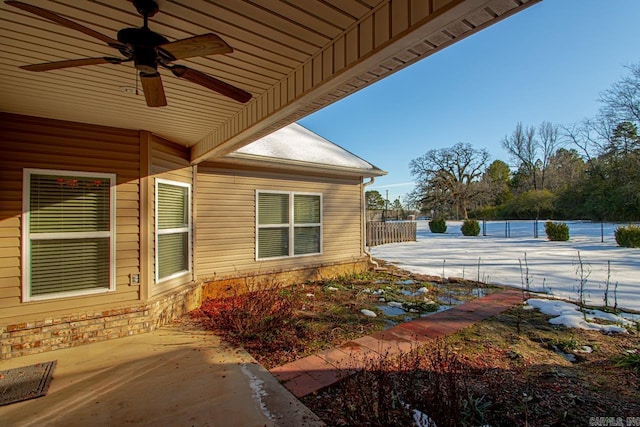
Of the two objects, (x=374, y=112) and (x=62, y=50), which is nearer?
(x=62, y=50)

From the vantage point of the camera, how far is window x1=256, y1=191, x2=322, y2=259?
6.18 meters

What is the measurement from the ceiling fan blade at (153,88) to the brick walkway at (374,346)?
2.77 m

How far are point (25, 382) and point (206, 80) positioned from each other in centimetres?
347

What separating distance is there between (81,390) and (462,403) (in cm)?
343

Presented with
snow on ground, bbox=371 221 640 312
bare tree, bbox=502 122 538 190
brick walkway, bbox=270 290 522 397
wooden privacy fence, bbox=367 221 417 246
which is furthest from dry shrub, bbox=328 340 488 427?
bare tree, bbox=502 122 538 190

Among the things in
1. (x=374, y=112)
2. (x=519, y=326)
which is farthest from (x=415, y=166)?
(x=519, y=326)

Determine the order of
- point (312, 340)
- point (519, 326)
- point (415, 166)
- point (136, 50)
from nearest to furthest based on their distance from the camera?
point (136, 50), point (312, 340), point (519, 326), point (415, 166)

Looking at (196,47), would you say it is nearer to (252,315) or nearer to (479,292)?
(252,315)

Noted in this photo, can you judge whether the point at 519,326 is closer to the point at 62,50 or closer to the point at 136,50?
the point at 136,50

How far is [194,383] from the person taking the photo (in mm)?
2840

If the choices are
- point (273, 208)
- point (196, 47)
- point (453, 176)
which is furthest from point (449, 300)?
point (453, 176)

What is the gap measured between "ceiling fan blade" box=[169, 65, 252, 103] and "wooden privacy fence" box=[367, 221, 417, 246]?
40.9 ft

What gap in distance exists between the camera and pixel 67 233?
11.9 ft

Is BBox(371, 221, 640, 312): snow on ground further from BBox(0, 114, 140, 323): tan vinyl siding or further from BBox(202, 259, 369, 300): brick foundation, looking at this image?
BBox(0, 114, 140, 323): tan vinyl siding
